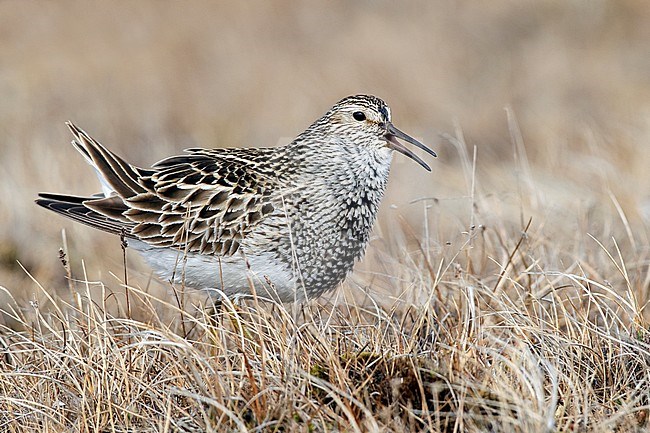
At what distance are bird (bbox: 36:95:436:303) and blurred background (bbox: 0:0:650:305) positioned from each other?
2.54 m

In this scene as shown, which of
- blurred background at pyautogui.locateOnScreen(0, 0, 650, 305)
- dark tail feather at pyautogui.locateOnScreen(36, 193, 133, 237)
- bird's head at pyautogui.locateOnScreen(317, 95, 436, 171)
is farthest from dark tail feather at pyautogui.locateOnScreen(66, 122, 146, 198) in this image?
blurred background at pyautogui.locateOnScreen(0, 0, 650, 305)

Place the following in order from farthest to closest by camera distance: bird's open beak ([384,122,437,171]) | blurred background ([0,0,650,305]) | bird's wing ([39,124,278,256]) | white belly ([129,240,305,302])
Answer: blurred background ([0,0,650,305]) < bird's open beak ([384,122,437,171]) < bird's wing ([39,124,278,256]) < white belly ([129,240,305,302])

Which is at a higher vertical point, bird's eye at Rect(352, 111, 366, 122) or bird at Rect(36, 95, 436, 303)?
bird's eye at Rect(352, 111, 366, 122)

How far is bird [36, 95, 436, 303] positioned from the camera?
17.9 ft

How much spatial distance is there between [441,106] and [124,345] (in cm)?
1032

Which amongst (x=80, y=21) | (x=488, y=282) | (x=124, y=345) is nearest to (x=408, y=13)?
(x=80, y=21)

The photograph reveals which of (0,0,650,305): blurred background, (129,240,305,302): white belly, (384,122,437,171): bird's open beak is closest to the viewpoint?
(129,240,305,302): white belly

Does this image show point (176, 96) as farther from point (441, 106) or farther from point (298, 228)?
point (298, 228)

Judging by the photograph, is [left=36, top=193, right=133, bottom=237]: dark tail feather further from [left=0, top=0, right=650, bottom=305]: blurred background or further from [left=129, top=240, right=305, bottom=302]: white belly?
[left=0, top=0, right=650, bottom=305]: blurred background

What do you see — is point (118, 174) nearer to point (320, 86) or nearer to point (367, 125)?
point (367, 125)

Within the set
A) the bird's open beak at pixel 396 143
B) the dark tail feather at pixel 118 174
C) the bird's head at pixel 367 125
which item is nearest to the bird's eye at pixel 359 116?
the bird's head at pixel 367 125

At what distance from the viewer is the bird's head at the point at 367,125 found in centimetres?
580

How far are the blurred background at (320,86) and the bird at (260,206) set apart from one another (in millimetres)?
2541

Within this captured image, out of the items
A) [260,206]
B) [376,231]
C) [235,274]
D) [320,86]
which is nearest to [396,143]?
[260,206]
